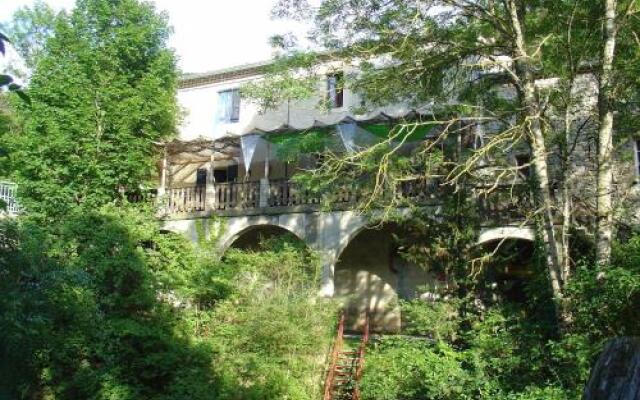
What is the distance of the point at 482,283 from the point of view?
15.1m

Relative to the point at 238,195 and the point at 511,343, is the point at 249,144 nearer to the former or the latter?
the point at 238,195

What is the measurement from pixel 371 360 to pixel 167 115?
13.6 metres

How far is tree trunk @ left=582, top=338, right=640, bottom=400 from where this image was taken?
3344 mm

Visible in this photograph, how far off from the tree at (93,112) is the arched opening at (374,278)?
26.7 ft

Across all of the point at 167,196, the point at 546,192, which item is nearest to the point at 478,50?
the point at 546,192

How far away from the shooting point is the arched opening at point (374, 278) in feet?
72.0

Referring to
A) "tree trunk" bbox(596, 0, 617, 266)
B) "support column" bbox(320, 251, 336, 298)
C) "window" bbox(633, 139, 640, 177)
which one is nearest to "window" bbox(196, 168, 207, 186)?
"support column" bbox(320, 251, 336, 298)

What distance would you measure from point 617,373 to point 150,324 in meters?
13.6

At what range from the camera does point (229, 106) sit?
26.2 metres

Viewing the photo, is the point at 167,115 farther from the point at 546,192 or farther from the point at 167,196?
the point at 546,192

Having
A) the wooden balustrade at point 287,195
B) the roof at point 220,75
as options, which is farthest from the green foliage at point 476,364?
the roof at point 220,75

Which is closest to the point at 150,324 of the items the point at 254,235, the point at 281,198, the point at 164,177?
the point at 281,198

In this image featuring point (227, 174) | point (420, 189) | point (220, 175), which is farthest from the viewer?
point (220, 175)

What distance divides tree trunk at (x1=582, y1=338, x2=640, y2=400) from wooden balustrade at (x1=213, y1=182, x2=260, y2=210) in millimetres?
18288
